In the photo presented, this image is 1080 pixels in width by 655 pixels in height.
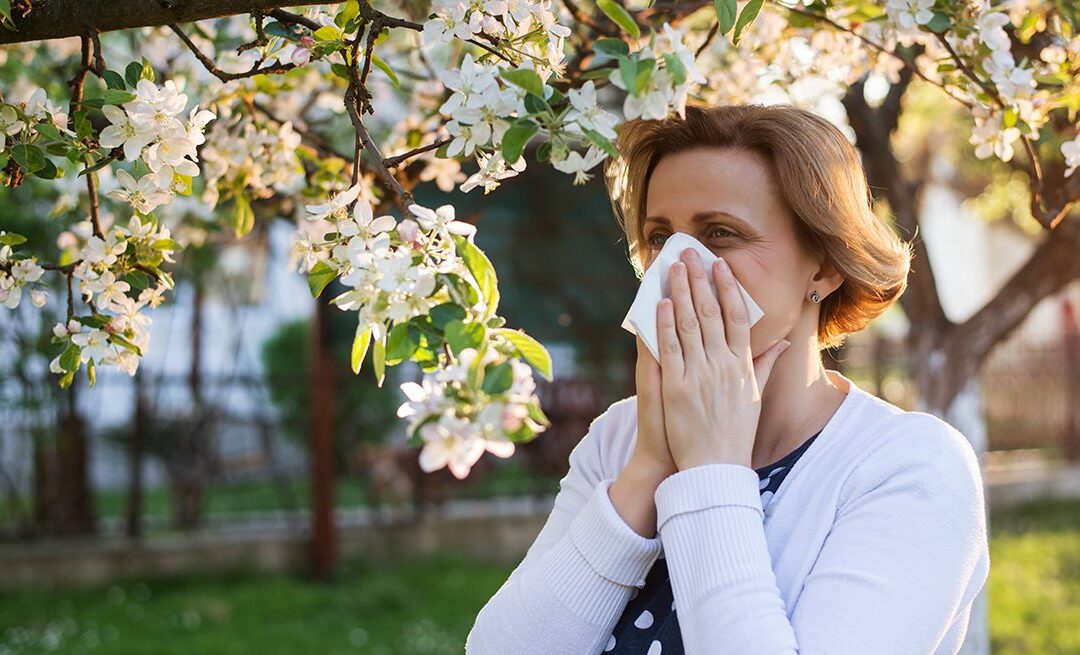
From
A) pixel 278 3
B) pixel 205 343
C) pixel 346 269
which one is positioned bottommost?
pixel 205 343

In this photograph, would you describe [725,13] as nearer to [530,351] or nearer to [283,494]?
[530,351]

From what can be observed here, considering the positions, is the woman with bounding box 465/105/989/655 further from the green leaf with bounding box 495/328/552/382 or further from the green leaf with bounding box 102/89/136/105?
the green leaf with bounding box 102/89/136/105

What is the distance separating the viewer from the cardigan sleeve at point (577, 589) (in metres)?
1.70

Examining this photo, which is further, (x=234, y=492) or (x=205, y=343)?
(x=205, y=343)

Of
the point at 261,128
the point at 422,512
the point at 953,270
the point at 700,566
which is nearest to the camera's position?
the point at 700,566

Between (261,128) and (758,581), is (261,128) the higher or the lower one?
the higher one

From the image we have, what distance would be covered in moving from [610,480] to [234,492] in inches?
255

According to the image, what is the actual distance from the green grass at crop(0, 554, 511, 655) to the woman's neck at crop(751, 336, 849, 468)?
4107 mm

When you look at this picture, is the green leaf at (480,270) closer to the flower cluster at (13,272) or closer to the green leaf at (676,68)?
the green leaf at (676,68)

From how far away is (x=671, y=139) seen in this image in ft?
6.06

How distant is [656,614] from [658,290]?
488 mm

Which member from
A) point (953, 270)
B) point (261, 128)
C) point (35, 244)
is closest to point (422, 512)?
point (35, 244)

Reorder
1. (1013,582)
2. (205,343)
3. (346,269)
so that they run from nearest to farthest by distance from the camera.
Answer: (346,269)
(1013,582)
(205,343)

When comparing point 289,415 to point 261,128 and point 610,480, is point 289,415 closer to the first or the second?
point 261,128
